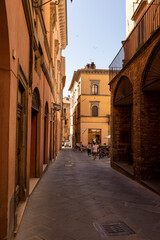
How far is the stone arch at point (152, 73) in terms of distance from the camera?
7.34 m

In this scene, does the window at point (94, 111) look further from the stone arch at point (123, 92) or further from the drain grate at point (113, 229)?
the drain grate at point (113, 229)

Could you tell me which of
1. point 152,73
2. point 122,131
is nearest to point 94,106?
point 122,131

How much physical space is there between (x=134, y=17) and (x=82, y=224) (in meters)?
12.5

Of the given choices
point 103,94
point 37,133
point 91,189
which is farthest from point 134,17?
point 103,94

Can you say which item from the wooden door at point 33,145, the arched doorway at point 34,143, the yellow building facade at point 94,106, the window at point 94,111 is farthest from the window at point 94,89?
the wooden door at point 33,145

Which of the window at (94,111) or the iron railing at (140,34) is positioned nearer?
the iron railing at (140,34)

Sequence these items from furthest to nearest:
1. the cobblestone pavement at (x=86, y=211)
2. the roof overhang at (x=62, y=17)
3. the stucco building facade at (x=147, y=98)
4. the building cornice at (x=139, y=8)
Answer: the roof overhang at (x=62, y=17), the building cornice at (x=139, y=8), the stucco building facade at (x=147, y=98), the cobblestone pavement at (x=86, y=211)

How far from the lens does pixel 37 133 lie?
8.55 m

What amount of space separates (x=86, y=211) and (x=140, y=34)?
832 centimetres

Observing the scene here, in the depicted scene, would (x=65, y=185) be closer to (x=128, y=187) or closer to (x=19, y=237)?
(x=128, y=187)

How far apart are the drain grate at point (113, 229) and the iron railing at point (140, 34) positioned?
6662mm

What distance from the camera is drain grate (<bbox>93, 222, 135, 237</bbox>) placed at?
4084 mm

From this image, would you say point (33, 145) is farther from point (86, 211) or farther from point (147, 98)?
point (147, 98)

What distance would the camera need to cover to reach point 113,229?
427 centimetres
